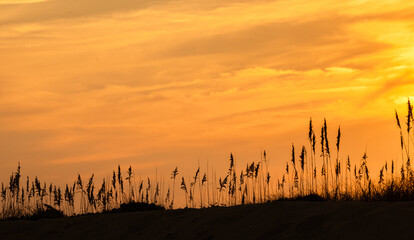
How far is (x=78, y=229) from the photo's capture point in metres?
9.18

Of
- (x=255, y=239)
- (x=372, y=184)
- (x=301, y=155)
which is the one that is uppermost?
(x=301, y=155)

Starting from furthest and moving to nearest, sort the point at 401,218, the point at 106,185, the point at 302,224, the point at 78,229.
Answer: the point at 106,185, the point at 78,229, the point at 302,224, the point at 401,218

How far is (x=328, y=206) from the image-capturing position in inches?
290

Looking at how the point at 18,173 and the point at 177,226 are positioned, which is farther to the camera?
the point at 18,173

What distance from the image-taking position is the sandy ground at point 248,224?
6.36 metres

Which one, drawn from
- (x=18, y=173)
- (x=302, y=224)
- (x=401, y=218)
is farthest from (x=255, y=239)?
(x=18, y=173)

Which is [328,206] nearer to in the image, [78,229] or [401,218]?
[401,218]

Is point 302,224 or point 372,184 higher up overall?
point 372,184

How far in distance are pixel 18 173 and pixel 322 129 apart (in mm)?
6364

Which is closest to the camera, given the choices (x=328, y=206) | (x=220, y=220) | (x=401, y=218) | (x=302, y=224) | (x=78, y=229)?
(x=401, y=218)

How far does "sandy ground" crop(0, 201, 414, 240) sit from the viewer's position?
6363mm

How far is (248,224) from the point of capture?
7.49 m

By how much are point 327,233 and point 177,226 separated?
233 cm

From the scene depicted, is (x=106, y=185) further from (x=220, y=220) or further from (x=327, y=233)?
(x=327, y=233)
